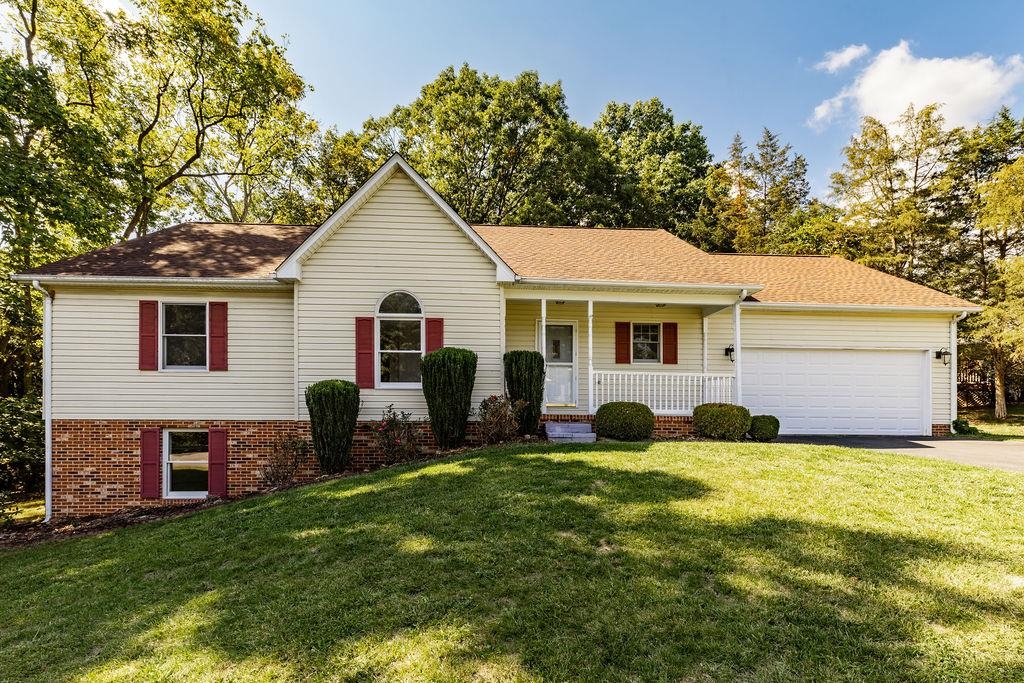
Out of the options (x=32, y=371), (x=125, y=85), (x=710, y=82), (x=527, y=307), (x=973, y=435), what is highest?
(x=125, y=85)

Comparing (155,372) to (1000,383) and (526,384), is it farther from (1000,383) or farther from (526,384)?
(1000,383)

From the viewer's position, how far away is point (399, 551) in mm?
4430

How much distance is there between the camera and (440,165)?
75.0 ft

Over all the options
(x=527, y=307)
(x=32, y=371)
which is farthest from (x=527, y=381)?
(x=32, y=371)

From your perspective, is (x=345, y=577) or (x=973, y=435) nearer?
(x=345, y=577)

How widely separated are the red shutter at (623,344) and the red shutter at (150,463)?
1047cm

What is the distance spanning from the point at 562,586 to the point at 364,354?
273 inches

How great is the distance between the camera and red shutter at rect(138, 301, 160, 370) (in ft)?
30.8

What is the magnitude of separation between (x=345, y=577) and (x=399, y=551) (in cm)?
56

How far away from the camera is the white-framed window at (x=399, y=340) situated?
955 centimetres

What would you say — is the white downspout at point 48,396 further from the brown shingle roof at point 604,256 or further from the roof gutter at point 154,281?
the brown shingle roof at point 604,256

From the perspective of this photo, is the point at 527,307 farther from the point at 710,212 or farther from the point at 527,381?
the point at 710,212

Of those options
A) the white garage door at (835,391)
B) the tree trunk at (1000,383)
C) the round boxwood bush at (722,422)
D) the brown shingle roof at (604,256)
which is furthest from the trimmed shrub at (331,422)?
the tree trunk at (1000,383)

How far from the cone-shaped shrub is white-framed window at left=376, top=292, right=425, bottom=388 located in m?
1.91
